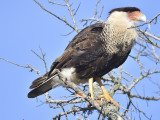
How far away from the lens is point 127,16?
4.81m

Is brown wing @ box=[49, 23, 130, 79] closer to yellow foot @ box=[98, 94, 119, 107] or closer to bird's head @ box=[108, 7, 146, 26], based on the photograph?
yellow foot @ box=[98, 94, 119, 107]

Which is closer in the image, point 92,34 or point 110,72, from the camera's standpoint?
point 92,34

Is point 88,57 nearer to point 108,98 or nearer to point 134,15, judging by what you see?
point 108,98

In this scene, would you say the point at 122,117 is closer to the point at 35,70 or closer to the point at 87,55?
the point at 87,55

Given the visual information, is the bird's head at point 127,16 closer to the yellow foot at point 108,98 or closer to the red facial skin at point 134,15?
the red facial skin at point 134,15

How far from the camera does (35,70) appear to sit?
15.2 feet

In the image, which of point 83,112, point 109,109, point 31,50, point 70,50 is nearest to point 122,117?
point 109,109

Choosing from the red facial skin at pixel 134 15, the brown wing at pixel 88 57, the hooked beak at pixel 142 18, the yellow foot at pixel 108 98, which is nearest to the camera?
the brown wing at pixel 88 57

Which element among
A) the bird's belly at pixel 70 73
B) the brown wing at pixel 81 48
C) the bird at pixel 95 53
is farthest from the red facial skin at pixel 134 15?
the bird's belly at pixel 70 73

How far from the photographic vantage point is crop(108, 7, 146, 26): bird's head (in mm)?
4750

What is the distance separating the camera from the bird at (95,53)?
4.38m

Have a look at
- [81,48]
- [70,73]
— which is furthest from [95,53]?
[70,73]

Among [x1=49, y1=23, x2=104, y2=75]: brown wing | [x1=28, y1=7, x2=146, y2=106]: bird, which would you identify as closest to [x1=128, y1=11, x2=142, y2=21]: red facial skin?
[x1=28, y1=7, x2=146, y2=106]: bird

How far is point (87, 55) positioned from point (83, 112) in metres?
0.83
